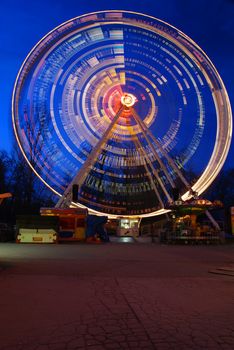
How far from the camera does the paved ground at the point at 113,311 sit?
14.4 ft

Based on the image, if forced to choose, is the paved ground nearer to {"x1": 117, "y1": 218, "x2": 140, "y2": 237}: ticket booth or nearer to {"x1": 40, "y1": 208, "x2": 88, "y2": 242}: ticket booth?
{"x1": 40, "y1": 208, "x2": 88, "y2": 242}: ticket booth

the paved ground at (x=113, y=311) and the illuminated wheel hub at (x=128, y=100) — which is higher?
the illuminated wheel hub at (x=128, y=100)

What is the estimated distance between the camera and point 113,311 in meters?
5.88

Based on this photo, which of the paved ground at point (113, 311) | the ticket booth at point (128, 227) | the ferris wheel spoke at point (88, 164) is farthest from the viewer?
the ticket booth at point (128, 227)

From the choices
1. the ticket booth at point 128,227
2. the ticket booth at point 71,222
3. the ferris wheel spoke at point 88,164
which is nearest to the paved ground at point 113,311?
the ticket booth at point 71,222

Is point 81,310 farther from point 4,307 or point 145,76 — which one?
point 145,76

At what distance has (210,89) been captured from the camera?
29734 millimetres

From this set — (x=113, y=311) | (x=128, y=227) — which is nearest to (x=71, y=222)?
(x=128, y=227)

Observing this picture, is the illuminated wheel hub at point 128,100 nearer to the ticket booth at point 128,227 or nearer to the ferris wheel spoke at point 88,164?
the ferris wheel spoke at point 88,164

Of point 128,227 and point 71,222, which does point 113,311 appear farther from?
point 128,227

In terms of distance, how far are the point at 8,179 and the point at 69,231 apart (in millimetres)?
17355

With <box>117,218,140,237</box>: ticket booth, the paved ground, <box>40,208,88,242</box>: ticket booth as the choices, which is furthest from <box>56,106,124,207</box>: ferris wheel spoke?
the paved ground

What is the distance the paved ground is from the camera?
4.38 meters

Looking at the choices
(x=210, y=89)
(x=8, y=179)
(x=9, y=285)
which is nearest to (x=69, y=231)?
(x=210, y=89)
